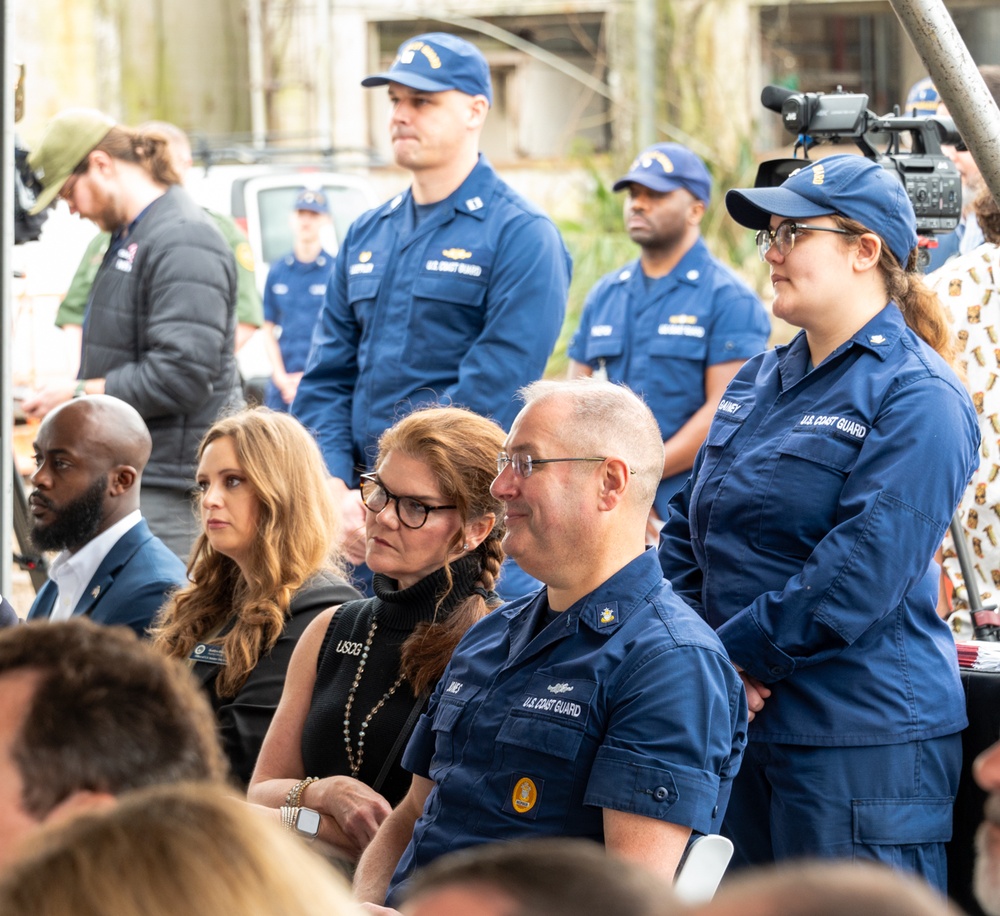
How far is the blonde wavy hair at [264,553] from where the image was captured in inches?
138

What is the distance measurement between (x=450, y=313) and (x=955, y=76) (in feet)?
5.78

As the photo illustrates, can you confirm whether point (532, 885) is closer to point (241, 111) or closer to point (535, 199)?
point (535, 199)

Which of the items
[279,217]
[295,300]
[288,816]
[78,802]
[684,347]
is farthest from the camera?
[279,217]

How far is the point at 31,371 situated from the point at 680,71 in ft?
21.4

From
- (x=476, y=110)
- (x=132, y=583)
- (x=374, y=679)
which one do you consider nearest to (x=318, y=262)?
(x=476, y=110)

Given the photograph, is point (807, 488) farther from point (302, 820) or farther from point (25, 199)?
point (25, 199)

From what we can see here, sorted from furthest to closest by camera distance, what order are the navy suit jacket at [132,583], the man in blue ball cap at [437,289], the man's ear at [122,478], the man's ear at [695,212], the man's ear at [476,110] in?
the man's ear at [695,212]
the man's ear at [476,110]
the man in blue ball cap at [437,289]
the man's ear at [122,478]
the navy suit jacket at [132,583]

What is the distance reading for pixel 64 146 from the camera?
481 cm

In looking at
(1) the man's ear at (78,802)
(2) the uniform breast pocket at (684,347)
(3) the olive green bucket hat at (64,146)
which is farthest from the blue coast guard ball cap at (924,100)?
(1) the man's ear at (78,802)

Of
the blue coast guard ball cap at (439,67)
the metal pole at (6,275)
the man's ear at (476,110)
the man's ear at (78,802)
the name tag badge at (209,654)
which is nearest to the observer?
the man's ear at (78,802)

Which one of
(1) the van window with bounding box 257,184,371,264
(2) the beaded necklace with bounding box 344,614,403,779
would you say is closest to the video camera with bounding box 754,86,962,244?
(2) the beaded necklace with bounding box 344,614,403,779

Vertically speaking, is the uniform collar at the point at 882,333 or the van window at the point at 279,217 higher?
the van window at the point at 279,217

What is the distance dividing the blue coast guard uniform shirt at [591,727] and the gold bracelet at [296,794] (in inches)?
14.5

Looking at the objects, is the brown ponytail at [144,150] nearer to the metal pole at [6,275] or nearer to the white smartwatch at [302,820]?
the metal pole at [6,275]
